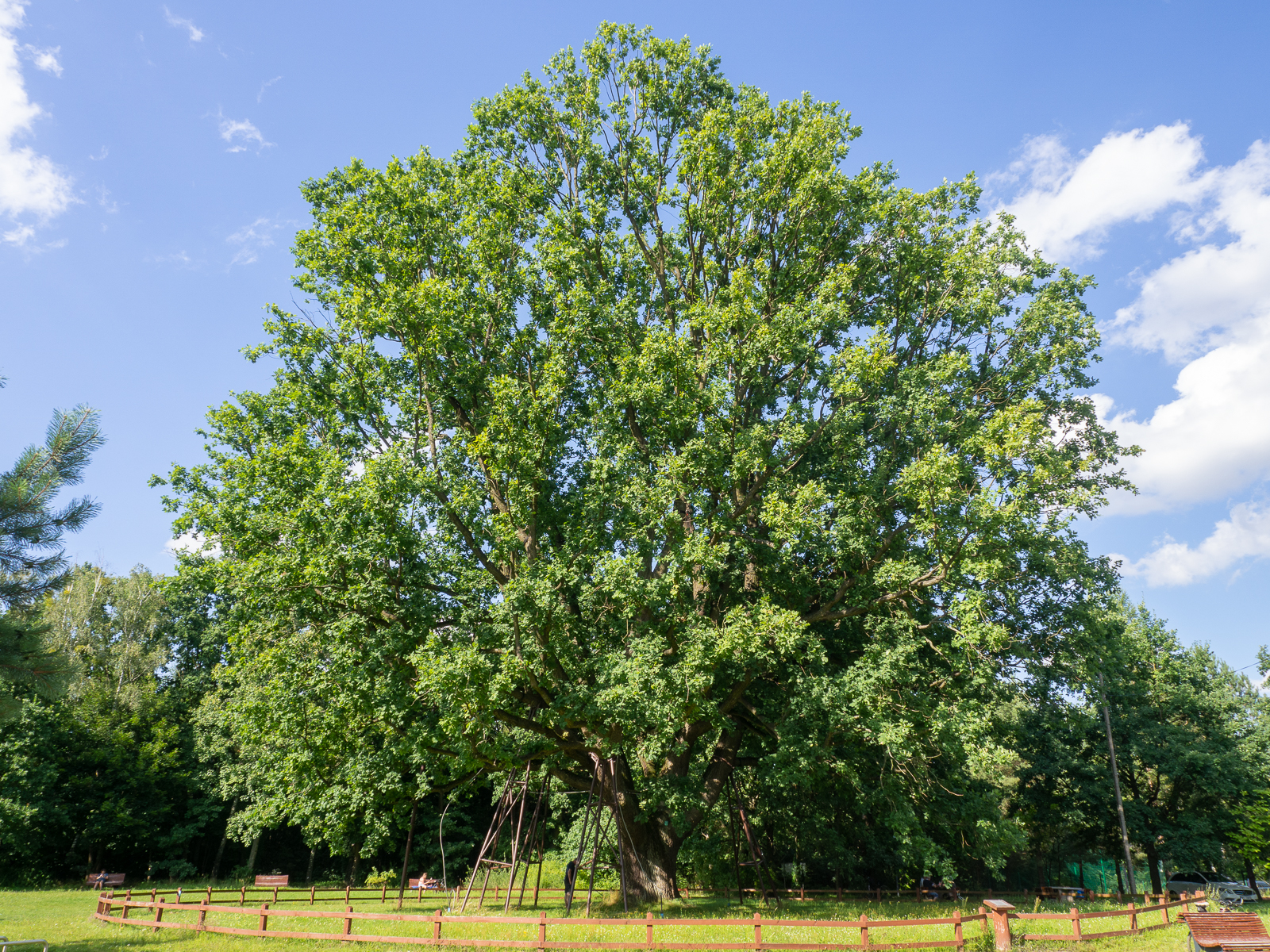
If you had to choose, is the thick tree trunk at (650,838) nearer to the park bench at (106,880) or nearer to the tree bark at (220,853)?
the park bench at (106,880)

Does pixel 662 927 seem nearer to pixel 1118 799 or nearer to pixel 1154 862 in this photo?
pixel 1118 799

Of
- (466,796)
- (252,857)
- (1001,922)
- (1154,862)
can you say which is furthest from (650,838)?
(252,857)

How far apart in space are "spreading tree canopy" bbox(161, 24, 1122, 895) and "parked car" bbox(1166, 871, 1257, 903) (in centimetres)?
1805

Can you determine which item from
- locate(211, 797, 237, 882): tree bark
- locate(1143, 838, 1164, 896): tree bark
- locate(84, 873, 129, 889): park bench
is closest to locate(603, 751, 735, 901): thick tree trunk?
locate(84, 873, 129, 889): park bench

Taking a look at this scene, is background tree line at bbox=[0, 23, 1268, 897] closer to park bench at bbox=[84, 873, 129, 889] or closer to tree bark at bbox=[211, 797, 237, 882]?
park bench at bbox=[84, 873, 129, 889]

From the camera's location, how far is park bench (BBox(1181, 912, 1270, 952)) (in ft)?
38.1

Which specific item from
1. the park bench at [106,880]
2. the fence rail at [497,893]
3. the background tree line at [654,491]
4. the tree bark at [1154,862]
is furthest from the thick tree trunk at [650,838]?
the tree bark at [1154,862]

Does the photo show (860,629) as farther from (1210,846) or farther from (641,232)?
(1210,846)

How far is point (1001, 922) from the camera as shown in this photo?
39.5ft

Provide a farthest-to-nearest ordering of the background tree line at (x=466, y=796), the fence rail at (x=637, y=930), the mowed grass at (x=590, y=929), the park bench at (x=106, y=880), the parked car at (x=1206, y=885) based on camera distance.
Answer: the park bench at (x=106, y=880)
the background tree line at (x=466, y=796)
the parked car at (x=1206, y=885)
the mowed grass at (x=590, y=929)
the fence rail at (x=637, y=930)

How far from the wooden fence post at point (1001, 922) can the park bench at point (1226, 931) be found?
290cm

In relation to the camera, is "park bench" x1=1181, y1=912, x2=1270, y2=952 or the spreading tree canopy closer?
"park bench" x1=1181, y1=912, x2=1270, y2=952

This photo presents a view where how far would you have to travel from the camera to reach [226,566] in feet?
50.1

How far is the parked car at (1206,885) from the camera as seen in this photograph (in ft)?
94.4
